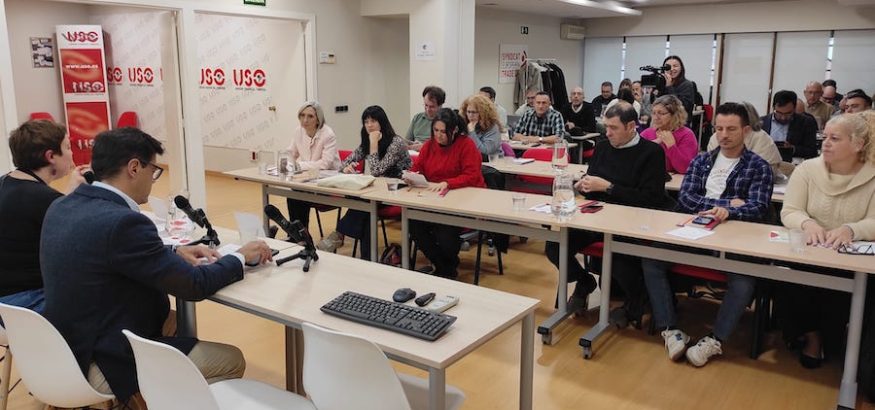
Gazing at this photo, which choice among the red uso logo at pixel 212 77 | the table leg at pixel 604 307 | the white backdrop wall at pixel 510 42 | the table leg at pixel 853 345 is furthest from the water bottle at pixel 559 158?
the red uso logo at pixel 212 77

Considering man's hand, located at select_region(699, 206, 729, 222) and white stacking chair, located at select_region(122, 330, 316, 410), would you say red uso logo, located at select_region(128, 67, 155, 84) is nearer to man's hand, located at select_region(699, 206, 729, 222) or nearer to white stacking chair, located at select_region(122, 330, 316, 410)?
man's hand, located at select_region(699, 206, 729, 222)

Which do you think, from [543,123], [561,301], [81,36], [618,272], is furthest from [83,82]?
[618,272]

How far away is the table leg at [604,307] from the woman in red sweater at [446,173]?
1193mm

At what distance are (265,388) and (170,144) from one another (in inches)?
193

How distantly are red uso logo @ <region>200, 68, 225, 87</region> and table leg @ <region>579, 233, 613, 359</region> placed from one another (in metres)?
6.56

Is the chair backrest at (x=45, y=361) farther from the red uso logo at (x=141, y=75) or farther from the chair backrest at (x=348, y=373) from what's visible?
the red uso logo at (x=141, y=75)

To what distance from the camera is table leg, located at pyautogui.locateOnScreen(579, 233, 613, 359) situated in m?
3.45

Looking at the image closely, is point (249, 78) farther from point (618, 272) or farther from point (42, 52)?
point (618, 272)

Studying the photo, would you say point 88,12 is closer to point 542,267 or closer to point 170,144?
point 170,144

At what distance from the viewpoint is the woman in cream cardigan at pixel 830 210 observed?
3.04m

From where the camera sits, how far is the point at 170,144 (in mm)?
6480

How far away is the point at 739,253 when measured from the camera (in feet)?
9.62

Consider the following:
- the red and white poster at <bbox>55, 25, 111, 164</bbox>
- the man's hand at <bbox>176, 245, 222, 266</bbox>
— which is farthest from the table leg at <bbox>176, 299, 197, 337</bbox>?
the red and white poster at <bbox>55, 25, 111, 164</bbox>

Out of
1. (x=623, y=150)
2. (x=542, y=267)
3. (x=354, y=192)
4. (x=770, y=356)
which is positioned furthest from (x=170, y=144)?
(x=770, y=356)
